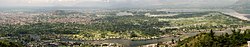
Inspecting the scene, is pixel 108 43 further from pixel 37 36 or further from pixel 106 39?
pixel 37 36

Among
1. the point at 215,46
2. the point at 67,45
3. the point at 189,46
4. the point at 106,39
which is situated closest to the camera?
the point at 215,46

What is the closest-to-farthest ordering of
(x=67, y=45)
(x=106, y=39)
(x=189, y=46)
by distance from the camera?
(x=189, y=46) → (x=67, y=45) → (x=106, y=39)

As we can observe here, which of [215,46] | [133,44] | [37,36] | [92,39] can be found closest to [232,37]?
[215,46]

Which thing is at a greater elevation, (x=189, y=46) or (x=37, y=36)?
(x=189, y=46)

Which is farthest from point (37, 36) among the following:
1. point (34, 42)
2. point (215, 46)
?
point (215, 46)

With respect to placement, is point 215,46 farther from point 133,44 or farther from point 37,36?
point 37,36

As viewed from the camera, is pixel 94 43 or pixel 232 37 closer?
pixel 232 37

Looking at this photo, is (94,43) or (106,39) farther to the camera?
(106,39)

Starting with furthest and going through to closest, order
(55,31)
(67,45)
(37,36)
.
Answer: (55,31)
(37,36)
(67,45)

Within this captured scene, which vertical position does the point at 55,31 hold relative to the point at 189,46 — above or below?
below
